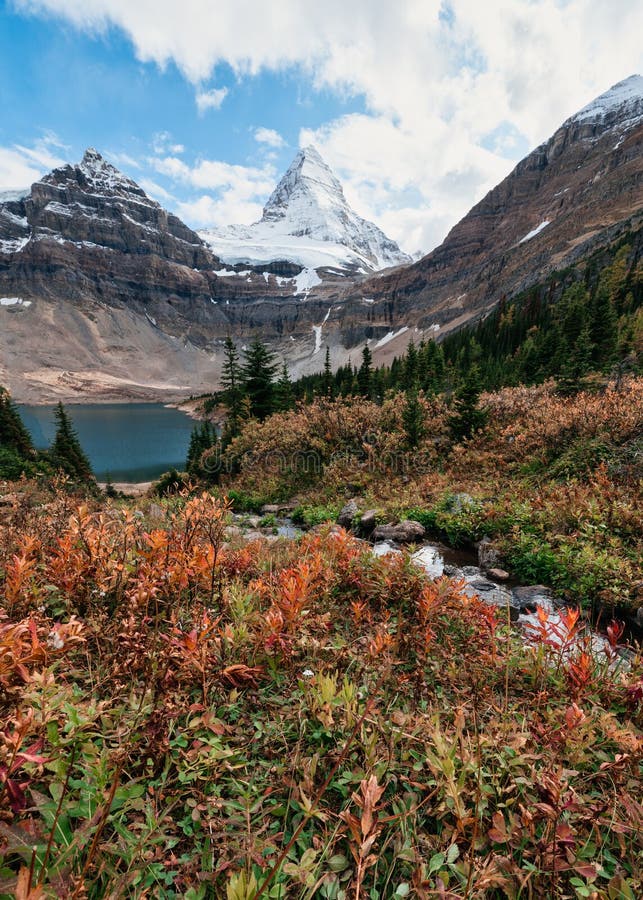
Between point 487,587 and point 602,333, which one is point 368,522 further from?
point 602,333

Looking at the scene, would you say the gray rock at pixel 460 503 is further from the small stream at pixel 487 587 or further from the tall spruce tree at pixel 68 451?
the tall spruce tree at pixel 68 451

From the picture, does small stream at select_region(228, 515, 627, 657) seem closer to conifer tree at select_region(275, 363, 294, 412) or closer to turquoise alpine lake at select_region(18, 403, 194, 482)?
conifer tree at select_region(275, 363, 294, 412)

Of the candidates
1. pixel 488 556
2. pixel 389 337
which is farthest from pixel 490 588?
pixel 389 337

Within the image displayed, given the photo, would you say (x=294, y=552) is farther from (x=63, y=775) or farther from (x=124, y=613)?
(x=63, y=775)

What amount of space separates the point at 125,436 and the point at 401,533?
85.1 metres

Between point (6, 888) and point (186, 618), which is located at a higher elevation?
point (6, 888)

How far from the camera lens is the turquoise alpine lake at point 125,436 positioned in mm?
55656

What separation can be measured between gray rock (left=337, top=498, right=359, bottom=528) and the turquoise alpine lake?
95.4ft

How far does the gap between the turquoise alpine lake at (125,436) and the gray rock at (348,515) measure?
95.4ft

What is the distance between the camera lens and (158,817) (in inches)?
63.2

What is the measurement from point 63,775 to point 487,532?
7.95 metres

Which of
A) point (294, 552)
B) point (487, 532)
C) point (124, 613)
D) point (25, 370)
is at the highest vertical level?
point (25, 370)

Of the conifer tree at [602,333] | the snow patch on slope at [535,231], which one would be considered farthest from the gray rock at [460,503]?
the snow patch on slope at [535,231]

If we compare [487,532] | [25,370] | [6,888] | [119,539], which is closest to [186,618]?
[119,539]
